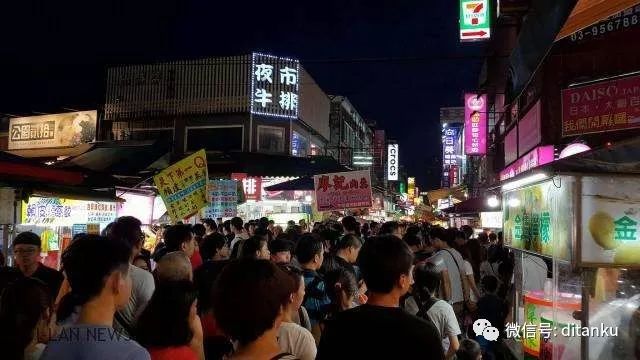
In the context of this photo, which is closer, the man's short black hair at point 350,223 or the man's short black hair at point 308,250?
the man's short black hair at point 308,250

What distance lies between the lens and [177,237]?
22.6 ft

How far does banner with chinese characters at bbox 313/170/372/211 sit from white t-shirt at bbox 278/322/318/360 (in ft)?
33.3

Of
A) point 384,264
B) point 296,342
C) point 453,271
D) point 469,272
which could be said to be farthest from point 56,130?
point 384,264

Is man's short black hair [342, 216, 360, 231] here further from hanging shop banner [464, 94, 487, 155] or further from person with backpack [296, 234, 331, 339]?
hanging shop banner [464, 94, 487, 155]

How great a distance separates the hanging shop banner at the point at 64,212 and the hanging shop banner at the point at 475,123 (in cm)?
2269

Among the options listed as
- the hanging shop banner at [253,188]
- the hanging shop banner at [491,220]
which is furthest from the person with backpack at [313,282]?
the hanging shop banner at [253,188]

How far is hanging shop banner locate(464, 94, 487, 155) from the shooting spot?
30250 mm

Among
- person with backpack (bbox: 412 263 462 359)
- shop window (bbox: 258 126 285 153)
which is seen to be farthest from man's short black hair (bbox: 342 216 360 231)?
shop window (bbox: 258 126 285 153)

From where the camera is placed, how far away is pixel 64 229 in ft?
38.9

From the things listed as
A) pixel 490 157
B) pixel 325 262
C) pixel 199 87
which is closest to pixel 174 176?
pixel 325 262

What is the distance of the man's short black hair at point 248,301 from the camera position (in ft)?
8.16

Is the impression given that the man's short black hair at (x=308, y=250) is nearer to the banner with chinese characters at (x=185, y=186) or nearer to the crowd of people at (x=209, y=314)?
the crowd of people at (x=209, y=314)

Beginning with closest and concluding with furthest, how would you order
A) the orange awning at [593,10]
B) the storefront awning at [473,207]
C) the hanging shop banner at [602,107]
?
the orange awning at [593,10], the hanging shop banner at [602,107], the storefront awning at [473,207]

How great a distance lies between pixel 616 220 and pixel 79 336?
164 inches
